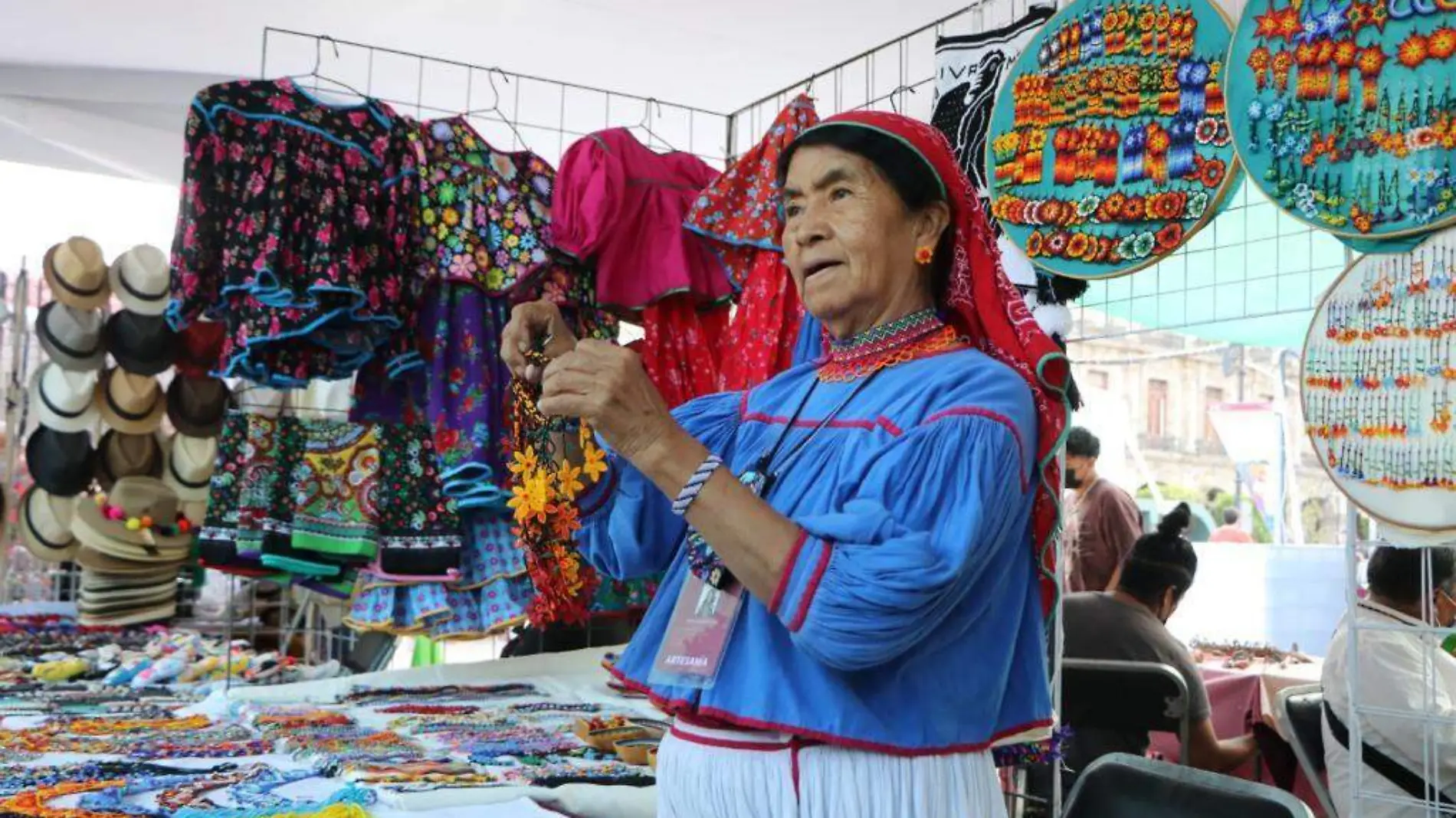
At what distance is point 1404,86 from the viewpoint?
6.43 ft

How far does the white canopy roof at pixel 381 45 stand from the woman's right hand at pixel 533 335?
308cm

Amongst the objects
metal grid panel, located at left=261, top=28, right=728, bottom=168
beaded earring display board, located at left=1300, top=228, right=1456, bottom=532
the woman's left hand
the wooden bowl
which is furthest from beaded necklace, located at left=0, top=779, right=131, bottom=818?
metal grid panel, located at left=261, top=28, right=728, bottom=168

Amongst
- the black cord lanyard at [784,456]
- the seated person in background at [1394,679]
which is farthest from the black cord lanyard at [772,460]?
the seated person in background at [1394,679]

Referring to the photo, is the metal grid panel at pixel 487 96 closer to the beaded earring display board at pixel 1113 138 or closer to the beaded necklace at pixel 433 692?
the beaded necklace at pixel 433 692

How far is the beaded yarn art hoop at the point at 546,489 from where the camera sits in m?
1.39

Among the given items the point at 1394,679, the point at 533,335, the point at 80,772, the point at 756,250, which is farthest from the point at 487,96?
the point at 533,335

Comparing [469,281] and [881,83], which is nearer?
[469,281]

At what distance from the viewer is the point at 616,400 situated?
1.08m

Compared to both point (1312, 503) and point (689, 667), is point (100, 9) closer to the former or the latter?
point (689, 667)

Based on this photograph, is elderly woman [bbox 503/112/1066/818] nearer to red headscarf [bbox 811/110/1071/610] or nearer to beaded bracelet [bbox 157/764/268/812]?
red headscarf [bbox 811/110/1071/610]

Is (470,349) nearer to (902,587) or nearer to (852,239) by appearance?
(852,239)

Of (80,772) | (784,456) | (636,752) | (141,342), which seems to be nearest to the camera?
(784,456)

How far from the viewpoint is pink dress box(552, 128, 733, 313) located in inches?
135

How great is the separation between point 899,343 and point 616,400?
13.3 inches
